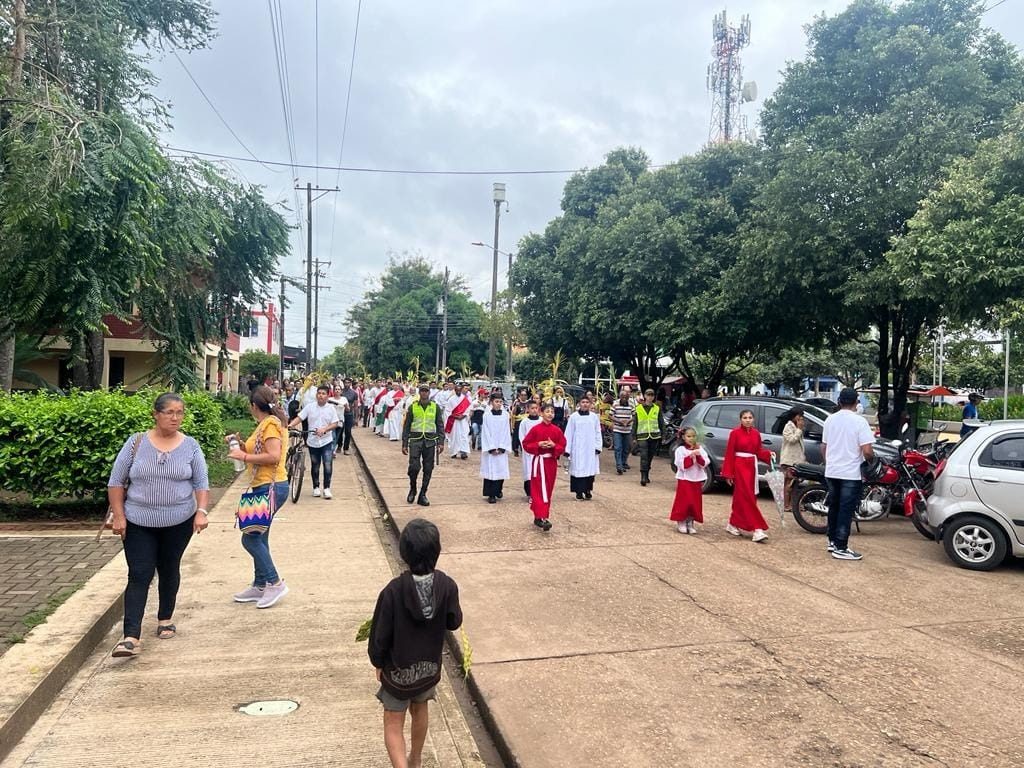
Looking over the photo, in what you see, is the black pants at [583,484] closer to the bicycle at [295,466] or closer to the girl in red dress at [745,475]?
the girl in red dress at [745,475]

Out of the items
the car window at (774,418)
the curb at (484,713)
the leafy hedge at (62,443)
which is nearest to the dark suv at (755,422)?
the car window at (774,418)

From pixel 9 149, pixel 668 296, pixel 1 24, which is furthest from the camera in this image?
pixel 668 296

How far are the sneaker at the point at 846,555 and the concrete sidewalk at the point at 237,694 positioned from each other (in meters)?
4.47

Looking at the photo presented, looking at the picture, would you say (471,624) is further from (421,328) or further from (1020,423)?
(421,328)

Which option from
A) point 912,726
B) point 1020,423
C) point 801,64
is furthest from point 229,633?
point 801,64

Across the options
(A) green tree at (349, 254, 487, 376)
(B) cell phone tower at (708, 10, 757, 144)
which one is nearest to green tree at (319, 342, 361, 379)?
(A) green tree at (349, 254, 487, 376)

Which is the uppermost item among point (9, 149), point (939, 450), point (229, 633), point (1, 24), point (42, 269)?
point (1, 24)

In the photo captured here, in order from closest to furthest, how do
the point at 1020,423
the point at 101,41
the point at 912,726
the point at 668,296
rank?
the point at 912,726
the point at 1020,423
the point at 101,41
the point at 668,296

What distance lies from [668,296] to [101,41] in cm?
1352

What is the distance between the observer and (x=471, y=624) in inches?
219

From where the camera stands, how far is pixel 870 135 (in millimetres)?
13414

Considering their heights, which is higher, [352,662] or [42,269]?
[42,269]

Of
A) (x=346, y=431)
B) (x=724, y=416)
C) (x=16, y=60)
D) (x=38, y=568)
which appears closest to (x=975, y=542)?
(x=724, y=416)

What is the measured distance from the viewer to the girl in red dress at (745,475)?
346 inches
